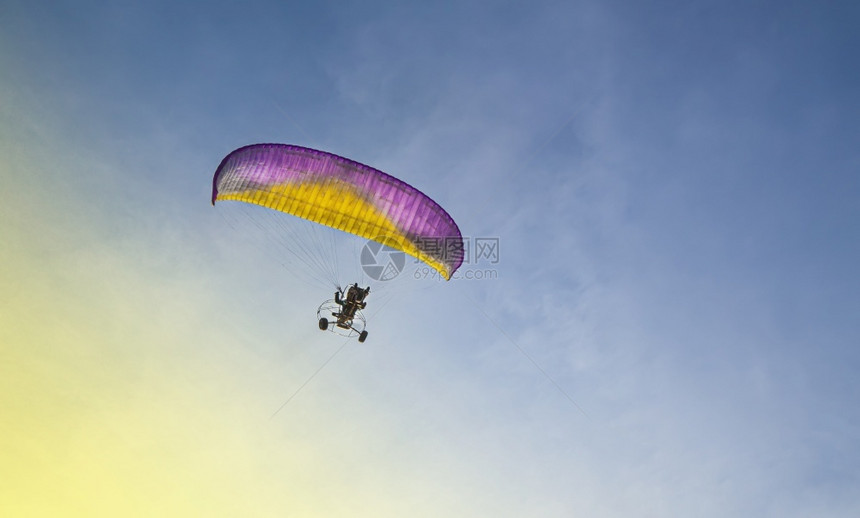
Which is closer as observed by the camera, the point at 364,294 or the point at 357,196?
the point at 357,196

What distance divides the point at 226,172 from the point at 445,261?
8349mm

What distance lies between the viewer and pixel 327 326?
1908cm

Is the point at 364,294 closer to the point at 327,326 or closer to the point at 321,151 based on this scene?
the point at 327,326

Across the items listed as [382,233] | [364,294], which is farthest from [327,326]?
[382,233]

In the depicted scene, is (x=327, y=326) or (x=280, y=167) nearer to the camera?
(x=280, y=167)

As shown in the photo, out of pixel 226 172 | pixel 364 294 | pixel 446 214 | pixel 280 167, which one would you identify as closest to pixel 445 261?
pixel 446 214

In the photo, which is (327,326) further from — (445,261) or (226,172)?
(226,172)

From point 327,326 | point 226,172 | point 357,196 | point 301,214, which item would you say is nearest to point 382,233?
point 357,196

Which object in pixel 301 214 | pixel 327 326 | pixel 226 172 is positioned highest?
pixel 226 172

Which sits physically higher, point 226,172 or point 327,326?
point 226,172

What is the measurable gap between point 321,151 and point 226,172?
365 cm

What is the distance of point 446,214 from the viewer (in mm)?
19000

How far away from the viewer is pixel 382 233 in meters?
18.2

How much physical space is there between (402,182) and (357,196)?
1649 millimetres
